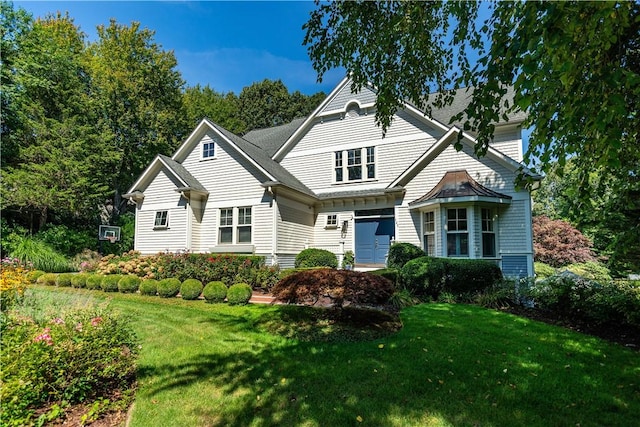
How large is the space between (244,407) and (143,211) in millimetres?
15494

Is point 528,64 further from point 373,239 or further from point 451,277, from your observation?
point 373,239

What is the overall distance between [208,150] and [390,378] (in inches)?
578

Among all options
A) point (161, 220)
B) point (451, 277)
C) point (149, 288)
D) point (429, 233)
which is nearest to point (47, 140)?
point (161, 220)

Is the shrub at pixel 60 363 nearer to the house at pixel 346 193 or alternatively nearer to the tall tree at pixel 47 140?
the house at pixel 346 193

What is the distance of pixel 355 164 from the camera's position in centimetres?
1627

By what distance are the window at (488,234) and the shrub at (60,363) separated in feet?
38.7

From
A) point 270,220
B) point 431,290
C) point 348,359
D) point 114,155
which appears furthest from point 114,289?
point 114,155

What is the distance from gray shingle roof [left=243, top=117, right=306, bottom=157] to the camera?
2011 centimetres

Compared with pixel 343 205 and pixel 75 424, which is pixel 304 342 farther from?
pixel 343 205

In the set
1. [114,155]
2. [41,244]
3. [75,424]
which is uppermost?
[114,155]

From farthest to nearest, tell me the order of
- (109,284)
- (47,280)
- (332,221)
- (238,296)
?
(332,221), (47,280), (109,284), (238,296)

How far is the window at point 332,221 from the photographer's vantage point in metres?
16.2

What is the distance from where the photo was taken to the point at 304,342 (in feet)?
18.8

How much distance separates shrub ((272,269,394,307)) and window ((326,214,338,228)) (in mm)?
8917
